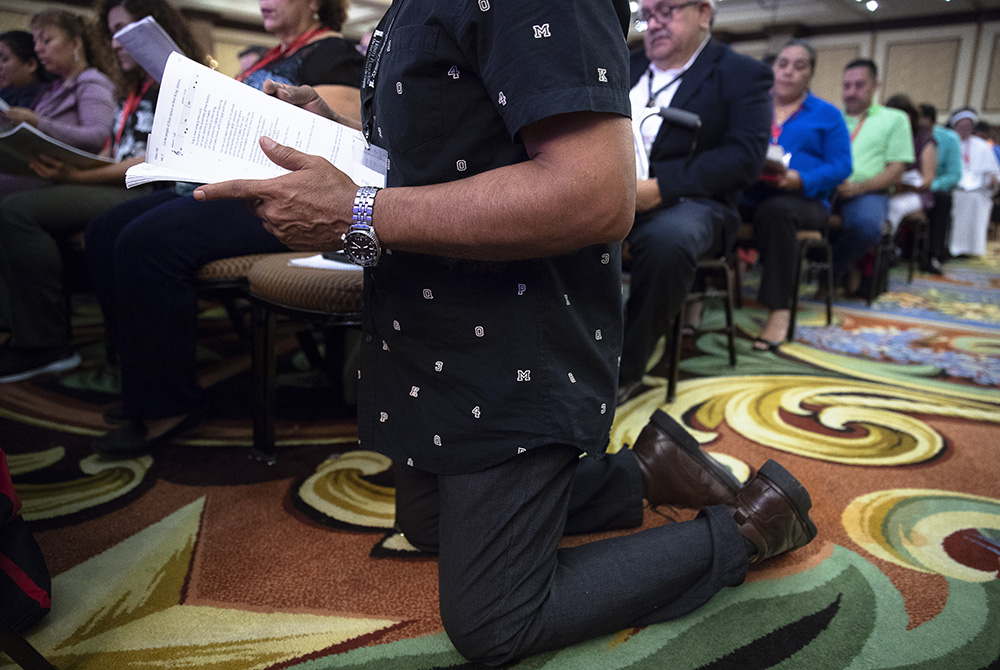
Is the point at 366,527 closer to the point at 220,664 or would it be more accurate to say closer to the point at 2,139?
the point at 220,664

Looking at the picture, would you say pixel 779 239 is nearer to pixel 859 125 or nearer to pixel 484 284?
pixel 859 125

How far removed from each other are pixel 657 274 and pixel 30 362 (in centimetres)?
211

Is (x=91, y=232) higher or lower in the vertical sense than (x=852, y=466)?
higher

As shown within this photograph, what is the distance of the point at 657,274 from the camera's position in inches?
68.3

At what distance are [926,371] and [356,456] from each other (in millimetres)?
2080

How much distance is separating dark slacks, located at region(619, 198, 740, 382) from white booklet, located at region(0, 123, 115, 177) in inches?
64.2

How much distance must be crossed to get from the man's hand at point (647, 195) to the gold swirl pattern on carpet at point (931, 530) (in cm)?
95

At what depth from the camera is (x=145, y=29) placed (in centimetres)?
113

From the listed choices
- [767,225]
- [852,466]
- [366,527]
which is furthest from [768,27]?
[366,527]

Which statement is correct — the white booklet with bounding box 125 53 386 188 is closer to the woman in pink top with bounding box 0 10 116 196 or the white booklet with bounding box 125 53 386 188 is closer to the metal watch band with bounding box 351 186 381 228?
the metal watch band with bounding box 351 186 381 228

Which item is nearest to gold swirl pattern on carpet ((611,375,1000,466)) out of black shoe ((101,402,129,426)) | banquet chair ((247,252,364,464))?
banquet chair ((247,252,364,464))

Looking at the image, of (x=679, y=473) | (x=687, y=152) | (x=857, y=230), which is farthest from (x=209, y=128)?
(x=857, y=230)

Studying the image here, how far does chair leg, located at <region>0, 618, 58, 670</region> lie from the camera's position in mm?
712

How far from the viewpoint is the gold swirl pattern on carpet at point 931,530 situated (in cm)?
110
